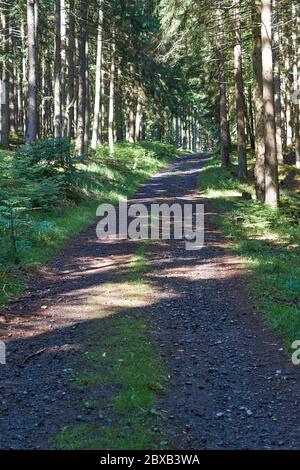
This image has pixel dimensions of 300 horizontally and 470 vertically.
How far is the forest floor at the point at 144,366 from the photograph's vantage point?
16.0 feet

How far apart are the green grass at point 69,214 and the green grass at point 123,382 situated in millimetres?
2530

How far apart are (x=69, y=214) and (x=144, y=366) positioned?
1065 centimetres

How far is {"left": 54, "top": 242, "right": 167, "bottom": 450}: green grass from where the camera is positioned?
4652 mm

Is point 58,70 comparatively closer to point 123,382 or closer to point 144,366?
point 144,366

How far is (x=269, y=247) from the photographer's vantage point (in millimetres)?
12539

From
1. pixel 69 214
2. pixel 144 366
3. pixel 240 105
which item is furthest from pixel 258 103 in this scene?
pixel 144 366

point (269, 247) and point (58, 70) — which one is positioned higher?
point (58, 70)

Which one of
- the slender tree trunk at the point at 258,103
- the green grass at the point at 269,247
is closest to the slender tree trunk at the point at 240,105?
the green grass at the point at 269,247

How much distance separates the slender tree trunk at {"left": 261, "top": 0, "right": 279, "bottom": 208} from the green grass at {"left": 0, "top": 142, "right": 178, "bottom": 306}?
5983 millimetres

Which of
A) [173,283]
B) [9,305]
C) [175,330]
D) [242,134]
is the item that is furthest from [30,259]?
[242,134]

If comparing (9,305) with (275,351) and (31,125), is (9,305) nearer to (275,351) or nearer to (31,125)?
(275,351)

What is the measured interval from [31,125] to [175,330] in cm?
1371

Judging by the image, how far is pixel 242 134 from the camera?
24094 mm

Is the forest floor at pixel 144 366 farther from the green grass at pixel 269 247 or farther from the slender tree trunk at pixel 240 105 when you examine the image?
the slender tree trunk at pixel 240 105
